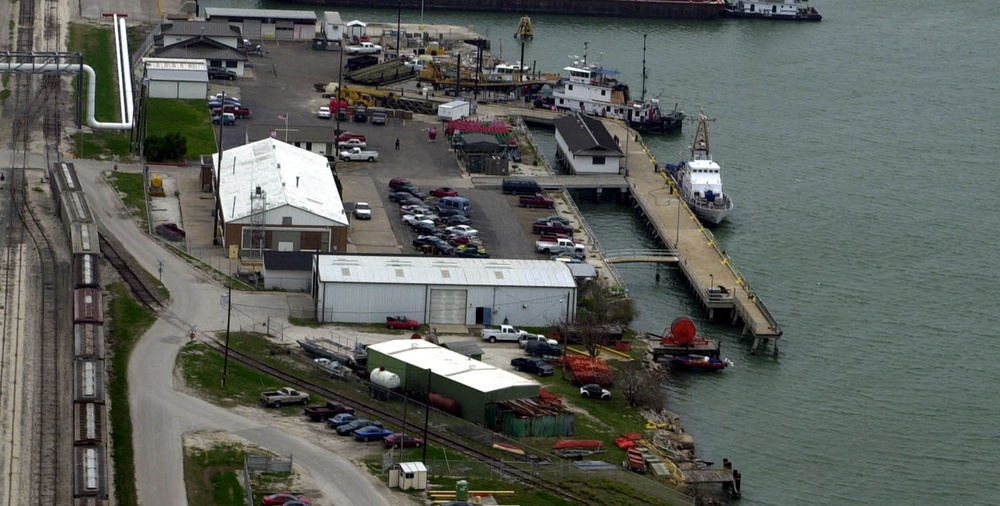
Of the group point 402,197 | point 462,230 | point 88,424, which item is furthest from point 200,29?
point 88,424

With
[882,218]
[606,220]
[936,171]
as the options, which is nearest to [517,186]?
[606,220]

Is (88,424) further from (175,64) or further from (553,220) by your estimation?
(175,64)

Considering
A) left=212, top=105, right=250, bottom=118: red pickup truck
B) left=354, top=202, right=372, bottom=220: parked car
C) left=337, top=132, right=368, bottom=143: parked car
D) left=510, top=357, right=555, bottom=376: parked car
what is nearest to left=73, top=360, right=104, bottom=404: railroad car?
left=510, top=357, right=555, bottom=376: parked car

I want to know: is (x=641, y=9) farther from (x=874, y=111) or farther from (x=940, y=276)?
(x=940, y=276)

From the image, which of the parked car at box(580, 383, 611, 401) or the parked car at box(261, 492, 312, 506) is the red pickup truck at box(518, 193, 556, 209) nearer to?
the parked car at box(580, 383, 611, 401)

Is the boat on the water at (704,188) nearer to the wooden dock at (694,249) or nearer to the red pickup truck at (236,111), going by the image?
the wooden dock at (694,249)

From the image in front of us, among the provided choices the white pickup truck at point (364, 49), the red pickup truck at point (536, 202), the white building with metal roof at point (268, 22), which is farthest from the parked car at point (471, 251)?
the white building with metal roof at point (268, 22)
